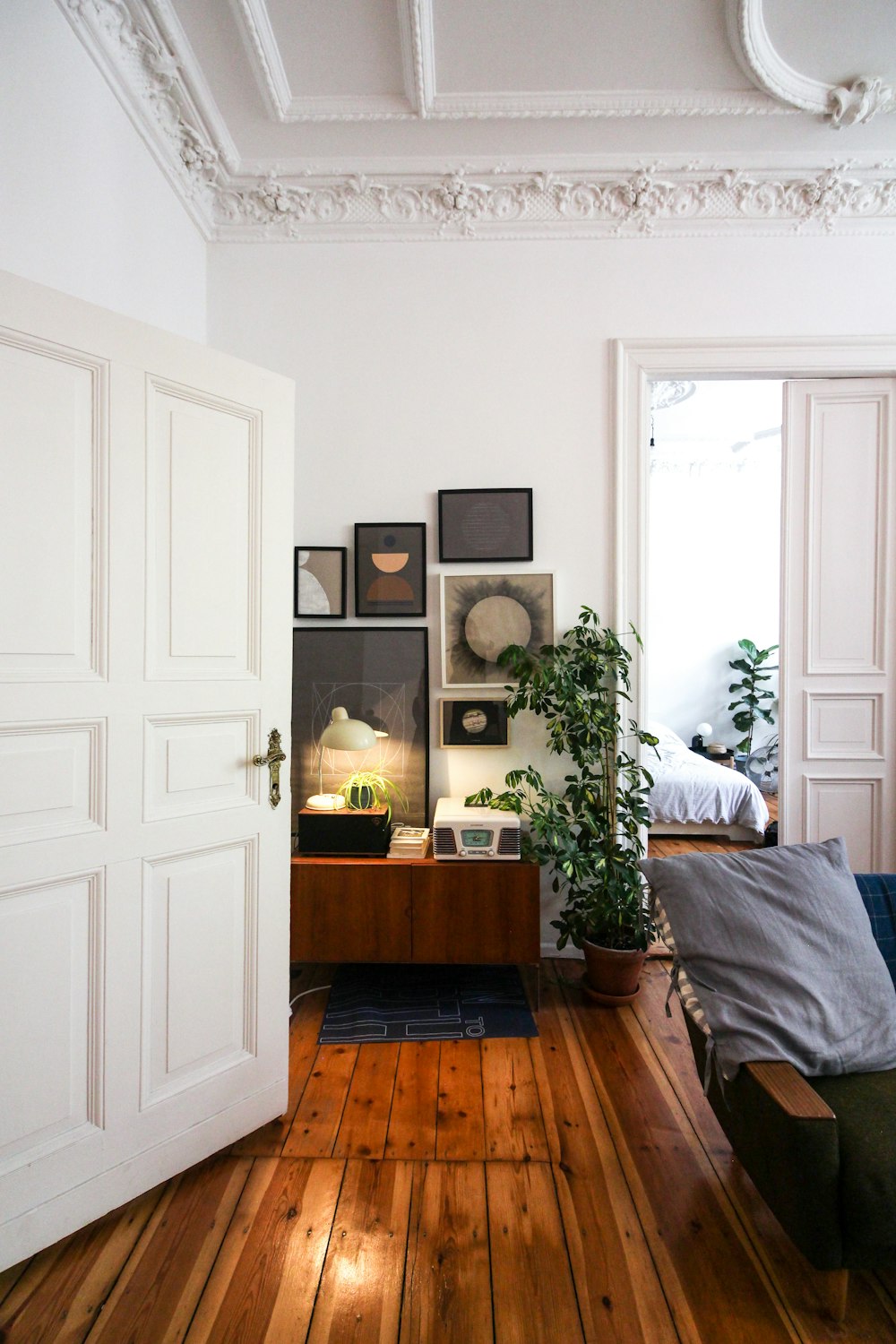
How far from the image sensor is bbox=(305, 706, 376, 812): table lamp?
8.46 ft

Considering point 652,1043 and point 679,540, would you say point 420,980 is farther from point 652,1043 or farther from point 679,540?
point 679,540

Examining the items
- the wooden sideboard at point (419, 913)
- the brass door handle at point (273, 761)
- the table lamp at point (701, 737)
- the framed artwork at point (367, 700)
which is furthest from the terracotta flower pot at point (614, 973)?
the table lamp at point (701, 737)

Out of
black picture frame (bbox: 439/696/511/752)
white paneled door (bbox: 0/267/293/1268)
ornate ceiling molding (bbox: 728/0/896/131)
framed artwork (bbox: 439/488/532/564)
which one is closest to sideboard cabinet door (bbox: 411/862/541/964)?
black picture frame (bbox: 439/696/511/752)

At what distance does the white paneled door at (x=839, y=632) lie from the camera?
295 cm

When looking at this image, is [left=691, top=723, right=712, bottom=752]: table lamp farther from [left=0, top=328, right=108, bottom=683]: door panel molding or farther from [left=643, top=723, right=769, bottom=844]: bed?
[left=0, top=328, right=108, bottom=683]: door panel molding

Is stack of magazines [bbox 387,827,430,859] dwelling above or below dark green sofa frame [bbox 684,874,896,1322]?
above

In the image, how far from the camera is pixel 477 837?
2.57m

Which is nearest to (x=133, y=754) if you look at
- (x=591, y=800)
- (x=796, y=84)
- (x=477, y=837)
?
(x=477, y=837)

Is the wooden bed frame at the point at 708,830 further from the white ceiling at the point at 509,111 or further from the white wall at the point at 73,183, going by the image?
the white wall at the point at 73,183

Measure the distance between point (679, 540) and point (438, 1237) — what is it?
622 cm

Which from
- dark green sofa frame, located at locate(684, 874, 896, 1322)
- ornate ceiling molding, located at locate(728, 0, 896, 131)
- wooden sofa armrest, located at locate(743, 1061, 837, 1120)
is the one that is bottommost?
dark green sofa frame, located at locate(684, 874, 896, 1322)

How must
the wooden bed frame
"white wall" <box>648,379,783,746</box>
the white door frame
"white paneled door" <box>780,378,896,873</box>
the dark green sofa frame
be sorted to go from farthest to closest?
1. "white wall" <box>648,379,783,746</box>
2. the wooden bed frame
3. "white paneled door" <box>780,378,896,873</box>
4. the white door frame
5. the dark green sofa frame

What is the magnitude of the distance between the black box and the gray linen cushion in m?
1.16

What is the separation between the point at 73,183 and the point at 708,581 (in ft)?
19.9
